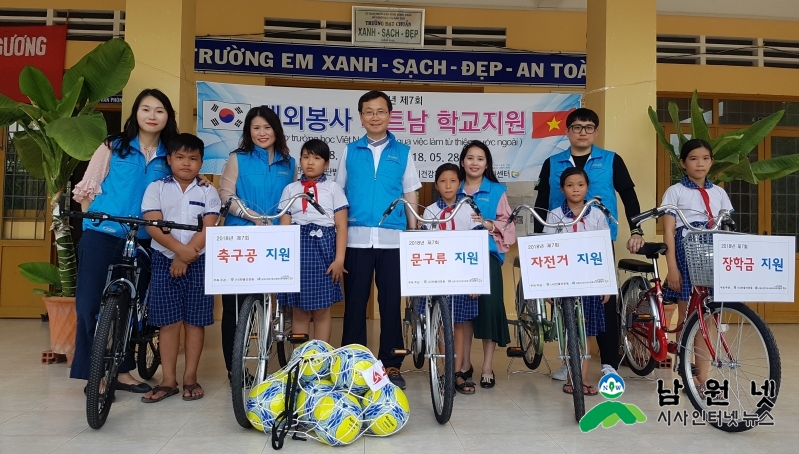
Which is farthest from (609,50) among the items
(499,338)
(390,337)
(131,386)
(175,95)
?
(131,386)

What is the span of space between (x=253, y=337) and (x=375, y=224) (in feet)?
2.91

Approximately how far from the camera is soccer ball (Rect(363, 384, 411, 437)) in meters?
2.60

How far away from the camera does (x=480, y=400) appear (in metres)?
3.29

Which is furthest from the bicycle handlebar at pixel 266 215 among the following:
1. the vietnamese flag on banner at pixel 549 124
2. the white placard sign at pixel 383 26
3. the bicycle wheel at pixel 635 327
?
the white placard sign at pixel 383 26

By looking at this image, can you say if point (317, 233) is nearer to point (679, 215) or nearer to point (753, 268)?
point (679, 215)

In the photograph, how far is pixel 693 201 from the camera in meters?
3.31

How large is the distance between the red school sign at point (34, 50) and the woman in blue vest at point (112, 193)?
335cm

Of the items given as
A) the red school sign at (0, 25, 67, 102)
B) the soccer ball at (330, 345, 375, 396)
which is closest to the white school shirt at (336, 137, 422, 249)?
the soccer ball at (330, 345, 375, 396)

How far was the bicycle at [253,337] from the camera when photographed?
266 cm

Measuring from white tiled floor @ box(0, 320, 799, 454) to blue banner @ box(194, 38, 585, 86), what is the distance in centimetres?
331

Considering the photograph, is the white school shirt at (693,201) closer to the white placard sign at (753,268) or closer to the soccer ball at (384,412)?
the white placard sign at (753,268)

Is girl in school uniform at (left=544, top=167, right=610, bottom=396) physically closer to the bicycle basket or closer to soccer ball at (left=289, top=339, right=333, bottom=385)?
the bicycle basket

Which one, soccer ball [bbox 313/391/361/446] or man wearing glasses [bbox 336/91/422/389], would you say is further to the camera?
man wearing glasses [bbox 336/91/422/389]

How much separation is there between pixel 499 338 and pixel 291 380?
1390mm
